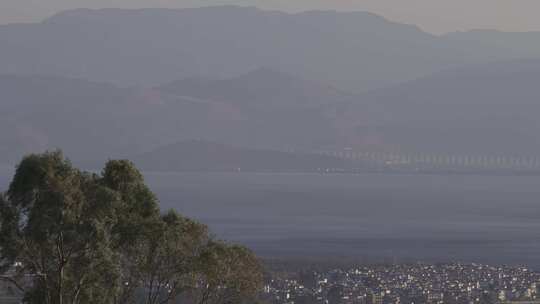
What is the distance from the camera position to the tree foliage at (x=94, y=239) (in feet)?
46.8

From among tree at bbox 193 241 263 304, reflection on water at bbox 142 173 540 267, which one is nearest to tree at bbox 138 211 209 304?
tree at bbox 193 241 263 304

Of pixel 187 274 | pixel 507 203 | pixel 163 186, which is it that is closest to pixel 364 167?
pixel 163 186

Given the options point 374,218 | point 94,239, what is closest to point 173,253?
point 94,239

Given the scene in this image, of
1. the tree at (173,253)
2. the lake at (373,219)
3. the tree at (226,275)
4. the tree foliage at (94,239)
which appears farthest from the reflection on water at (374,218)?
the tree foliage at (94,239)

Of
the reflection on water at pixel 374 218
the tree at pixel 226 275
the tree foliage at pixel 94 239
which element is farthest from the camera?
the reflection on water at pixel 374 218

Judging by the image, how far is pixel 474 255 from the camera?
55.6 m

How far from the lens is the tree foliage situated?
46.8ft

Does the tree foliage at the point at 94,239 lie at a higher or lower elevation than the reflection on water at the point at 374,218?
lower

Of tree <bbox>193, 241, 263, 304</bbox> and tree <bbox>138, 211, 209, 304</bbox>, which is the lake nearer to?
tree <bbox>193, 241, 263, 304</bbox>

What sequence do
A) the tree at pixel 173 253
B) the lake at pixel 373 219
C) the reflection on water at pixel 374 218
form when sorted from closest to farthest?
the tree at pixel 173 253
the lake at pixel 373 219
the reflection on water at pixel 374 218

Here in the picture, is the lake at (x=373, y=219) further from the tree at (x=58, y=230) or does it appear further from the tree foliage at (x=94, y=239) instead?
the tree at (x=58, y=230)

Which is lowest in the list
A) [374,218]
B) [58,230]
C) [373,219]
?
[58,230]

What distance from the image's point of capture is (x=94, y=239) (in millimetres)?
14312

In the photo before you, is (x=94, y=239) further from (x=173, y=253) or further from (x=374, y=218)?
(x=374, y=218)
